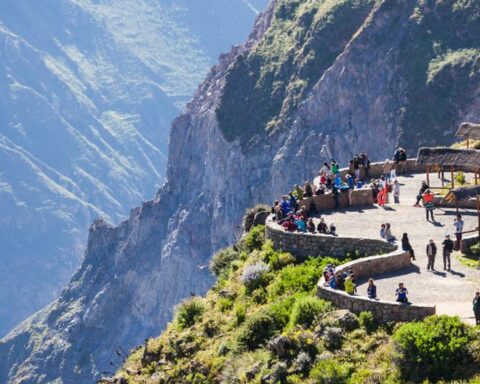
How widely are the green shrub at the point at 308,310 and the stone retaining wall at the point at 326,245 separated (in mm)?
6203

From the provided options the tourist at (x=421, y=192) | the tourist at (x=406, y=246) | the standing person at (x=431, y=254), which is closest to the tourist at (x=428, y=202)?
the tourist at (x=421, y=192)

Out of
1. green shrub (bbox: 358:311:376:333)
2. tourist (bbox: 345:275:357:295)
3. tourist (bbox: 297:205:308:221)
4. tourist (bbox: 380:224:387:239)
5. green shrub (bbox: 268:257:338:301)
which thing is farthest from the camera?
tourist (bbox: 297:205:308:221)

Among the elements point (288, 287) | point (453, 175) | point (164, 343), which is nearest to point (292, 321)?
point (288, 287)

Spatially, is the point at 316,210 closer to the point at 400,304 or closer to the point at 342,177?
the point at 342,177

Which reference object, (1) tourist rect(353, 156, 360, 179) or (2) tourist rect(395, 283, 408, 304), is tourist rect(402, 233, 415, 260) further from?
(1) tourist rect(353, 156, 360, 179)

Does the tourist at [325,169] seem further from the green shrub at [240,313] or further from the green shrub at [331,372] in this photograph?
the green shrub at [331,372]

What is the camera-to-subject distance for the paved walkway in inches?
1738

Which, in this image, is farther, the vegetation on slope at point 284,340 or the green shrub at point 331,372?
the green shrub at point 331,372

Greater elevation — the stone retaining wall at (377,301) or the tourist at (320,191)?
the tourist at (320,191)

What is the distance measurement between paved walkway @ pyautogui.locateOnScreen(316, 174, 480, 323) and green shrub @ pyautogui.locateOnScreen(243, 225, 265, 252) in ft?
9.14

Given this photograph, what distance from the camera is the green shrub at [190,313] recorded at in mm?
53031

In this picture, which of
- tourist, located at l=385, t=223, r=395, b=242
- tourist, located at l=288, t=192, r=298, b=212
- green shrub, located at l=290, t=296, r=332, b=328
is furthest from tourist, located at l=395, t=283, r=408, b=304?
tourist, located at l=288, t=192, r=298, b=212

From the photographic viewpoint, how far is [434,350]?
3744 cm

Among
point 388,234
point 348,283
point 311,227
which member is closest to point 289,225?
point 311,227
